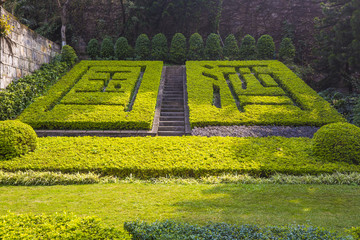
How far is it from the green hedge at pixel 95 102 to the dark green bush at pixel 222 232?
6.79 metres

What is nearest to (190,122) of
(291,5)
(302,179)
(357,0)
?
(302,179)

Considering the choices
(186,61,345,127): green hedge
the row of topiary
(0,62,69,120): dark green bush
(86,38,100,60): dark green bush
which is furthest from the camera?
(86,38,100,60): dark green bush

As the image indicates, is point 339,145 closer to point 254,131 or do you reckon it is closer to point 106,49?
point 254,131

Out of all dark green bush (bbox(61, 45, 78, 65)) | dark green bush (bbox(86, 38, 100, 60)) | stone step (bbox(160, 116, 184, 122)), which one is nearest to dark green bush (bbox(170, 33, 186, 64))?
dark green bush (bbox(86, 38, 100, 60))

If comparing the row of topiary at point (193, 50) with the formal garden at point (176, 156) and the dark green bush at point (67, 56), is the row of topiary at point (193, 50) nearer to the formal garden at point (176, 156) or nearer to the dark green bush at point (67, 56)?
the dark green bush at point (67, 56)

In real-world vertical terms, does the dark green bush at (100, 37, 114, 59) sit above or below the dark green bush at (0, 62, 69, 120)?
above

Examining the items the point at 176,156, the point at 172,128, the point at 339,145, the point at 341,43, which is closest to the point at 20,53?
the point at 172,128

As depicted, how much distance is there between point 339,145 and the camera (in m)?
6.98

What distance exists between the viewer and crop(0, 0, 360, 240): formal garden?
12.2ft

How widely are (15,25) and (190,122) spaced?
30.0ft

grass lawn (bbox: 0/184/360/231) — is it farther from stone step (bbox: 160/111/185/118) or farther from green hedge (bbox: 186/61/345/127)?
stone step (bbox: 160/111/185/118)

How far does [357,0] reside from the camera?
12625 millimetres

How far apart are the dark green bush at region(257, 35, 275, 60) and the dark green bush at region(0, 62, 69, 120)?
13139 mm

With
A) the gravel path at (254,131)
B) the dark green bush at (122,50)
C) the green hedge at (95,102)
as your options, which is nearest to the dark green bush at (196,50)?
Result: the green hedge at (95,102)
